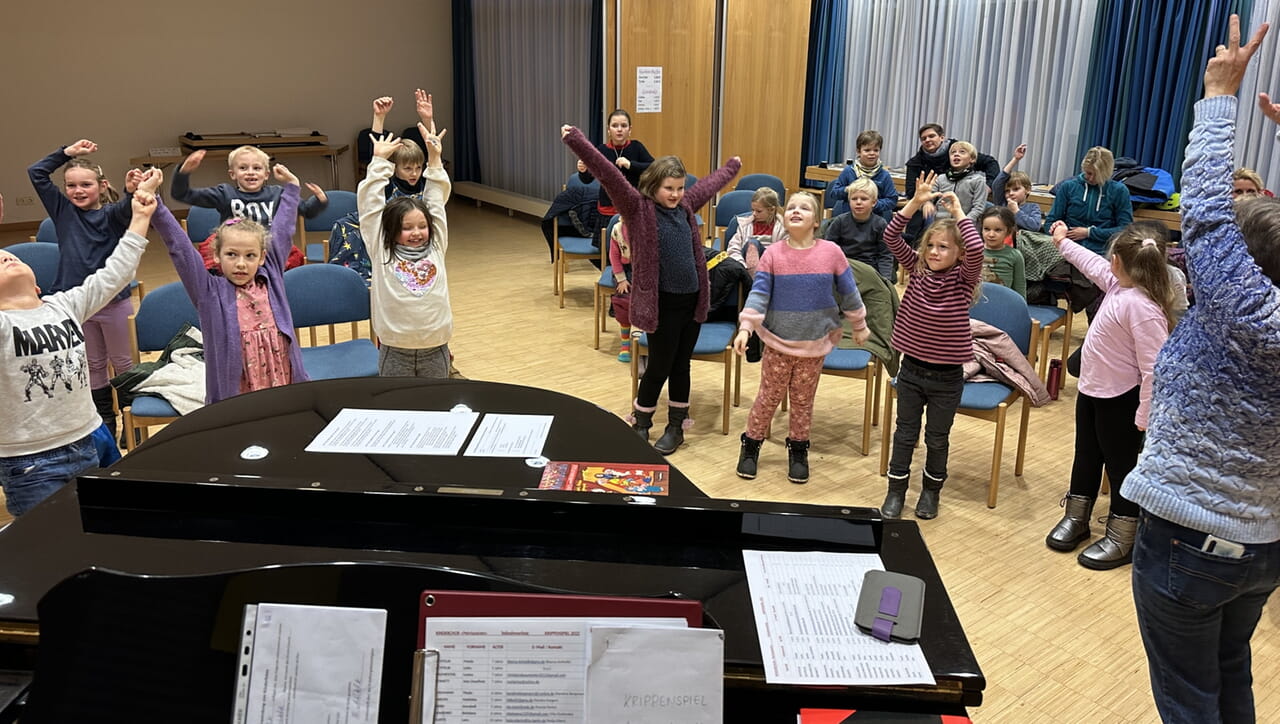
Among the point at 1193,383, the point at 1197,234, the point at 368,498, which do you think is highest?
the point at 1197,234

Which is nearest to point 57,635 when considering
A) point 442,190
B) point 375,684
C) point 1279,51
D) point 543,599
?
point 375,684

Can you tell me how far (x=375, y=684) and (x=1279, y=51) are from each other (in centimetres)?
719

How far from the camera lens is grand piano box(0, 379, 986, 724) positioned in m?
1.43

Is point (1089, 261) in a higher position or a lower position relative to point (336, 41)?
lower

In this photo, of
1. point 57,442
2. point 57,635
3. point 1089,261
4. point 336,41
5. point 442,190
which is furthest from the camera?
point 336,41

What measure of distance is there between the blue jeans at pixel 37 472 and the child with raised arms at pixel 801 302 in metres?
2.33

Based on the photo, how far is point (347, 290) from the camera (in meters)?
4.41

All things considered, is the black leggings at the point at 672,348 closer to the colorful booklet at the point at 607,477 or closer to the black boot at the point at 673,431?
the black boot at the point at 673,431

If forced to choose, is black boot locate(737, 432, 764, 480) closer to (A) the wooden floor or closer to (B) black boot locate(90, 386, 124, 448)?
(A) the wooden floor

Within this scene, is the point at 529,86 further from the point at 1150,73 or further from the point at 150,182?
the point at 150,182

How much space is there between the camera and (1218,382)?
1849 mm

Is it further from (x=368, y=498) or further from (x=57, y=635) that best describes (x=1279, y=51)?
(x=57, y=635)

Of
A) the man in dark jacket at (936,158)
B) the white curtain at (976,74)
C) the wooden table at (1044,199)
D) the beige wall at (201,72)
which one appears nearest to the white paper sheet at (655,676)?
the wooden table at (1044,199)

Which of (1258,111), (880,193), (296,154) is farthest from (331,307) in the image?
(296,154)
